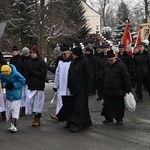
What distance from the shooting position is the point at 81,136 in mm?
8656

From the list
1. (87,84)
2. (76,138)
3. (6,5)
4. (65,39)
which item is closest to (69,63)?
(87,84)

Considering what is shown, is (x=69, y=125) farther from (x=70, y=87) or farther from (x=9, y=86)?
(x=9, y=86)

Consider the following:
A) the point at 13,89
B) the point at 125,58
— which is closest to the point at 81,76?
the point at 13,89

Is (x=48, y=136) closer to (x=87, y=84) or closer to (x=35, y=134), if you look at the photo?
(x=35, y=134)

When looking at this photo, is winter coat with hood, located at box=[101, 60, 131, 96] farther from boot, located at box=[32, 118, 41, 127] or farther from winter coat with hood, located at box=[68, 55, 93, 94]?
boot, located at box=[32, 118, 41, 127]

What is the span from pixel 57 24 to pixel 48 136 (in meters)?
34.7

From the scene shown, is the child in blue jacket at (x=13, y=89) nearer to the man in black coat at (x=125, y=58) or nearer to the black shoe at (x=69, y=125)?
the black shoe at (x=69, y=125)

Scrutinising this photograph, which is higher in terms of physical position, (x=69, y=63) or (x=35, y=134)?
(x=69, y=63)

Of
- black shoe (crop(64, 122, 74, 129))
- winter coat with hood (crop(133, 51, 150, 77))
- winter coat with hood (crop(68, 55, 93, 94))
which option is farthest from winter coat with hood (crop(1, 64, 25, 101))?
winter coat with hood (crop(133, 51, 150, 77))

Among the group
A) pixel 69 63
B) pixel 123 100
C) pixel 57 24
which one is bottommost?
pixel 123 100

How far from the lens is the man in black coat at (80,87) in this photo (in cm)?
919

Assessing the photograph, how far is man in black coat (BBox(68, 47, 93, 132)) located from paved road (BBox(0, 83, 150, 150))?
0.24 meters

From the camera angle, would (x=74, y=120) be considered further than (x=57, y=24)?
No

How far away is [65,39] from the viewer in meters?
46.0
